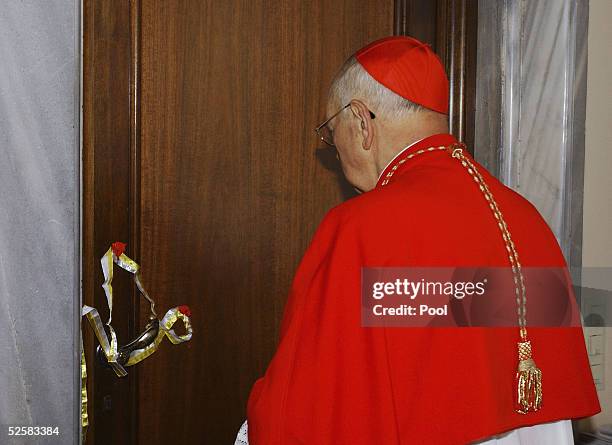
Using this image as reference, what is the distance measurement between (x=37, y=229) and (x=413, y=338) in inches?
26.0

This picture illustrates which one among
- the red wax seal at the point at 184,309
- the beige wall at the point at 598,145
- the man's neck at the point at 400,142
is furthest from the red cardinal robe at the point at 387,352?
the beige wall at the point at 598,145

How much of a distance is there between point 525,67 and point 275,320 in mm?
980

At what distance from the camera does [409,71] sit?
1616mm

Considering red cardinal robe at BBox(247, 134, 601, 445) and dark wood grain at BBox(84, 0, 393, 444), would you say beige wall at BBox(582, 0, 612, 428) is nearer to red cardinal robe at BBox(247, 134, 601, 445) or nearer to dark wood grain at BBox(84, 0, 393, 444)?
dark wood grain at BBox(84, 0, 393, 444)

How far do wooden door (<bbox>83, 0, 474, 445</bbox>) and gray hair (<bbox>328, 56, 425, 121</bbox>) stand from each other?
1.42 feet

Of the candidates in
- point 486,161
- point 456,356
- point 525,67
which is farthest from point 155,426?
point 525,67

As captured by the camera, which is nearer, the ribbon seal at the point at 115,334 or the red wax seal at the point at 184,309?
the ribbon seal at the point at 115,334

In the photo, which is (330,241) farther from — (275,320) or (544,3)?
(544,3)

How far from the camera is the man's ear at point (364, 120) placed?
161 cm

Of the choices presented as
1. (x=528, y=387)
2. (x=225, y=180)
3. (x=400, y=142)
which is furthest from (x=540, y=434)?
(x=225, y=180)

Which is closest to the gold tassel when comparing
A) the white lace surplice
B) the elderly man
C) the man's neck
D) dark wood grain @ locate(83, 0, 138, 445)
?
the elderly man

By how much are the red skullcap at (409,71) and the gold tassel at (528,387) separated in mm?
533

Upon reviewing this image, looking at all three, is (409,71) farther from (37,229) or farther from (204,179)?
(37,229)

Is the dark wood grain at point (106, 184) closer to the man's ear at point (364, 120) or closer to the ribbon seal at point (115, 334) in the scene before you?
the ribbon seal at point (115, 334)
